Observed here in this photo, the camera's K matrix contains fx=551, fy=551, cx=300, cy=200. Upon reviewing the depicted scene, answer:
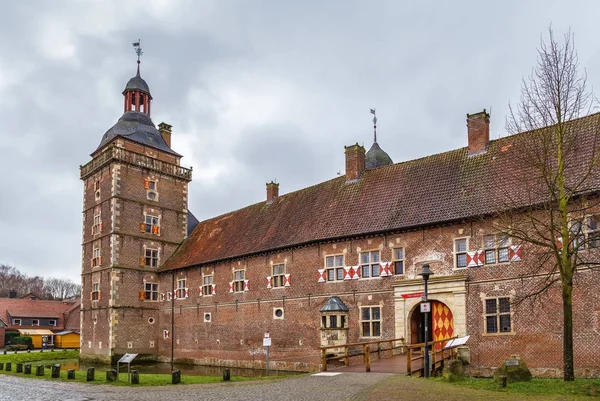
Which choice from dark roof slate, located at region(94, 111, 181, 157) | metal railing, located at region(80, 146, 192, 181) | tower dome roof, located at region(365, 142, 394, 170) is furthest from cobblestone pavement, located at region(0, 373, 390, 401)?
dark roof slate, located at region(94, 111, 181, 157)

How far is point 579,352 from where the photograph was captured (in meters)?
16.4

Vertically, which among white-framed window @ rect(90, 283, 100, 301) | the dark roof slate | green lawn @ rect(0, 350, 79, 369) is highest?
the dark roof slate

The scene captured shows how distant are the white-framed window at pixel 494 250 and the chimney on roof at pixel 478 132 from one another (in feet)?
14.0

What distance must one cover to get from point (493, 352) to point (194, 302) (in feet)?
57.2

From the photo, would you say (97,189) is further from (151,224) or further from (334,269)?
(334,269)

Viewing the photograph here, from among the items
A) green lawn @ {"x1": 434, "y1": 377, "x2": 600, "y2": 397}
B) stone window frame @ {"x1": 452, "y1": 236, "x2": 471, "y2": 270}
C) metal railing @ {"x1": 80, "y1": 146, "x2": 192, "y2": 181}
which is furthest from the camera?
metal railing @ {"x1": 80, "y1": 146, "x2": 192, "y2": 181}

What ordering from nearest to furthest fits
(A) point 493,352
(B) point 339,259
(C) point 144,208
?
1. (A) point 493,352
2. (B) point 339,259
3. (C) point 144,208

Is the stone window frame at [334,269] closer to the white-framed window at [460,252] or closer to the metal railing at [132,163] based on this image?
the white-framed window at [460,252]

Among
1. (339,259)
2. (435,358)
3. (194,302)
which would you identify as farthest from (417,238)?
(194,302)

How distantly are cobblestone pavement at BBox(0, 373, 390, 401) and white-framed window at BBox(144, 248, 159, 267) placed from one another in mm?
17183

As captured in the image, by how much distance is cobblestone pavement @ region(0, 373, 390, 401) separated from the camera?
12.2 metres

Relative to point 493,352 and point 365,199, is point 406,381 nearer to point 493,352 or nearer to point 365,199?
point 493,352

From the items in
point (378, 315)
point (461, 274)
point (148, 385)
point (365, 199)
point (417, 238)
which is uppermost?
point (365, 199)

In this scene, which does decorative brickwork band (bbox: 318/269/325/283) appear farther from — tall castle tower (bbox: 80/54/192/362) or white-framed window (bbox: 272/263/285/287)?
tall castle tower (bbox: 80/54/192/362)
